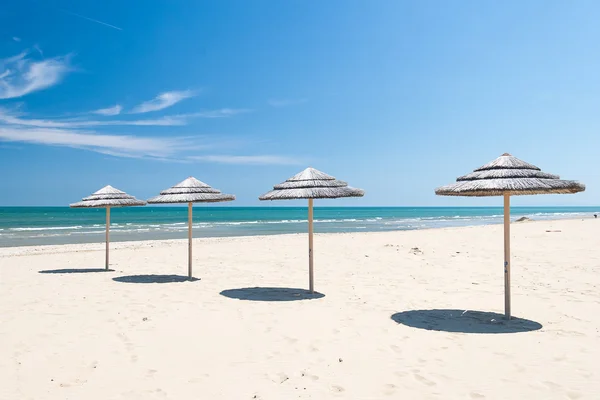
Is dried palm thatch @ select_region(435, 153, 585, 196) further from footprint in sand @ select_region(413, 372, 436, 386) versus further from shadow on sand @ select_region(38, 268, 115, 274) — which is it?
shadow on sand @ select_region(38, 268, 115, 274)

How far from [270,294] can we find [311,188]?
1.95 m

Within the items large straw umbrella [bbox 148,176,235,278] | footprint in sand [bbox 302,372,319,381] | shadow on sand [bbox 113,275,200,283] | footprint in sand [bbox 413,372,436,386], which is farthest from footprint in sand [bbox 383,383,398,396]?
shadow on sand [bbox 113,275,200,283]

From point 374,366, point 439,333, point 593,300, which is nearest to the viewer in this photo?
point 374,366

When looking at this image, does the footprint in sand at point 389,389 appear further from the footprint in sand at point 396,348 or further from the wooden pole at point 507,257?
the wooden pole at point 507,257

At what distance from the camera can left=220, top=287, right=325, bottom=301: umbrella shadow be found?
7359 millimetres

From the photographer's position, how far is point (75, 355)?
4590 millimetres

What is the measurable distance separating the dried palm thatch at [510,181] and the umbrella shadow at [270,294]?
9.60ft

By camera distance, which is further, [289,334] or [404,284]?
[404,284]

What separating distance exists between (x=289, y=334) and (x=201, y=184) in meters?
4.61

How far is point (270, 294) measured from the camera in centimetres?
772

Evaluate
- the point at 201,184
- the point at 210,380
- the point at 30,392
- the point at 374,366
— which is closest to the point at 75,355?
the point at 30,392

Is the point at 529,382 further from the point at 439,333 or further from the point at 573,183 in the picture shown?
the point at 573,183

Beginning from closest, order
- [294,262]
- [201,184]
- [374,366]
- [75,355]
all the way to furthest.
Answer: [374,366] → [75,355] → [201,184] → [294,262]

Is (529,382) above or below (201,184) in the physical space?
below
